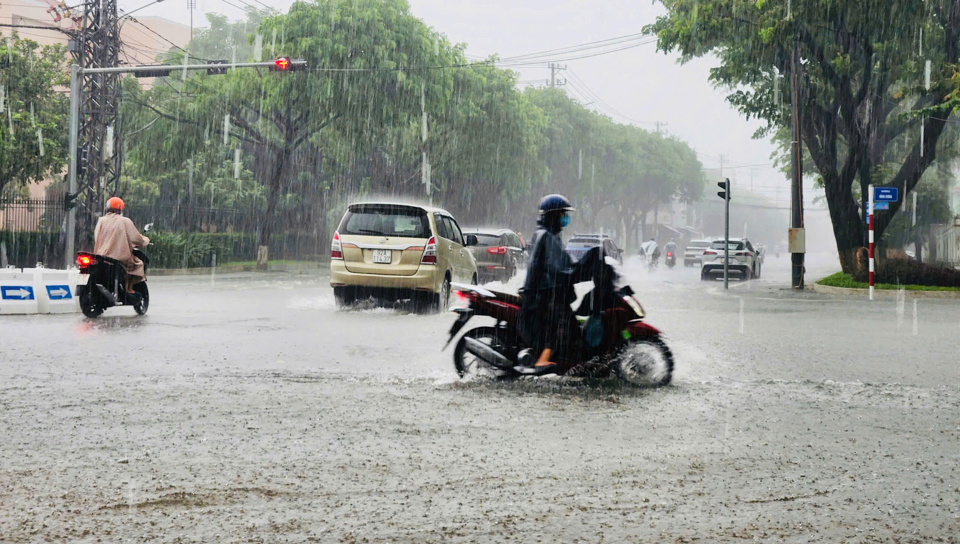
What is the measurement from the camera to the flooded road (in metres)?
4.73

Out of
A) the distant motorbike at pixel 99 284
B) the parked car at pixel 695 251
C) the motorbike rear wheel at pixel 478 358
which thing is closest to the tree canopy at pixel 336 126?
the parked car at pixel 695 251

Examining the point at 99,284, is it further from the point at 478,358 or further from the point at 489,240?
the point at 489,240

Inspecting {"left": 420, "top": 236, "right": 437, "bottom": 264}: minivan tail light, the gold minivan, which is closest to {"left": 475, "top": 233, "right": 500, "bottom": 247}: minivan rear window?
the gold minivan

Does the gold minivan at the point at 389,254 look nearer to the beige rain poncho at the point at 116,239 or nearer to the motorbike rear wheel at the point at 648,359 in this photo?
the beige rain poncho at the point at 116,239

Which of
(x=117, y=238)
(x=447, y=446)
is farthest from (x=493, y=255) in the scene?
(x=447, y=446)

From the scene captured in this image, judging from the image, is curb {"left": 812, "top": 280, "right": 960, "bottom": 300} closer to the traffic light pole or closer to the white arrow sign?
the traffic light pole

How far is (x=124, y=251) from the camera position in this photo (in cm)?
1480

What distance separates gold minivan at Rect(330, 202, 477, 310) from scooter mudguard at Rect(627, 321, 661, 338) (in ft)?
24.7

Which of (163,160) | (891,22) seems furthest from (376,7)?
(891,22)

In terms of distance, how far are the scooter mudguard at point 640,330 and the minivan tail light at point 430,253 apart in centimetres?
754

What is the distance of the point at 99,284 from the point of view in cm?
1466

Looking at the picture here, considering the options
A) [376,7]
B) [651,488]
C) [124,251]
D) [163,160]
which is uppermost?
[376,7]

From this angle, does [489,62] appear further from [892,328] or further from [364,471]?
[364,471]

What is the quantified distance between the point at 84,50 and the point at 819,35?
749 inches
